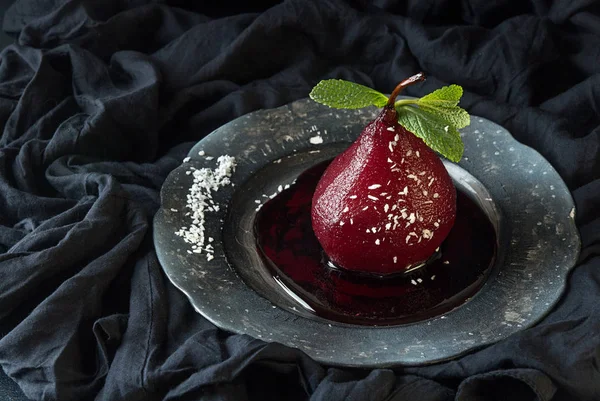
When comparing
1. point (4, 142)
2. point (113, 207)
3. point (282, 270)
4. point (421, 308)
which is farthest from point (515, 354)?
point (4, 142)

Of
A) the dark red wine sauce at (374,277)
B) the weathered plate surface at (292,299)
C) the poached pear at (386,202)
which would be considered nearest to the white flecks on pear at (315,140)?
the weathered plate surface at (292,299)

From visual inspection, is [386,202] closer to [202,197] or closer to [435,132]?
[435,132]

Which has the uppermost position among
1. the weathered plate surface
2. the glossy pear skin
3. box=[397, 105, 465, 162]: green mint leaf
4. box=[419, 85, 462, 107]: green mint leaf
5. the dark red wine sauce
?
box=[419, 85, 462, 107]: green mint leaf

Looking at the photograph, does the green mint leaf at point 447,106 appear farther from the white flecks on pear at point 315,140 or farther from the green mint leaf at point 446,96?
the white flecks on pear at point 315,140

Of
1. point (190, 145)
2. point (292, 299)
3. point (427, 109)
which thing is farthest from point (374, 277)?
point (190, 145)

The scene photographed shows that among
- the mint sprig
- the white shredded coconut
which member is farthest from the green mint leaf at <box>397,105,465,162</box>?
the white shredded coconut

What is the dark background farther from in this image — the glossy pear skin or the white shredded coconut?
the glossy pear skin
